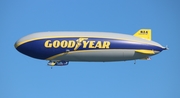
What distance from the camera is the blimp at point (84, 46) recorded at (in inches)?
1761

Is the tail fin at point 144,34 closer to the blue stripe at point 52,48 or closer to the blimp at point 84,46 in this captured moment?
the blimp at point 84,46

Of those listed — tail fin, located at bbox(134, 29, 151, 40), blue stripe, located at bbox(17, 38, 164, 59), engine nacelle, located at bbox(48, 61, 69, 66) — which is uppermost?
tail fin, located at bbox(134, 29, 151, 40)

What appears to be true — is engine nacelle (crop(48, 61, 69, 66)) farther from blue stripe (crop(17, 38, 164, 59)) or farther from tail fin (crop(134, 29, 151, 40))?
tail fin (crop(134, 29, 151, 40))

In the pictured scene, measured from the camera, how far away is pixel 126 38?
150 ft

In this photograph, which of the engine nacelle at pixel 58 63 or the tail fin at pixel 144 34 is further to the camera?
the tail fin at pixel 144 34

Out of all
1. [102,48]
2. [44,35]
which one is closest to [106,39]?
[102,48]

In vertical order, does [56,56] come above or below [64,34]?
below

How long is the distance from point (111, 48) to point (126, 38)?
9.21ft

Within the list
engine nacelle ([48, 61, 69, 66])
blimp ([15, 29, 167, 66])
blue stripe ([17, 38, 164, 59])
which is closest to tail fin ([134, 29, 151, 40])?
blimp ([15, 29, 167, 66])

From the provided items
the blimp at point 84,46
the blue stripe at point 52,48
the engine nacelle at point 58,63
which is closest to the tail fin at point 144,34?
the blimp at point 84,46

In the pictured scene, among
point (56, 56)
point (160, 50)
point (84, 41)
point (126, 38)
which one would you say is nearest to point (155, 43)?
point (160, 50)

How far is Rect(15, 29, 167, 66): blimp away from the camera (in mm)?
44719

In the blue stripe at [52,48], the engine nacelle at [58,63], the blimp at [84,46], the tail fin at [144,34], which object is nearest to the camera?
the blimp at [84,46]

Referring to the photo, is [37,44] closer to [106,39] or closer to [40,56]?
[40,56]
